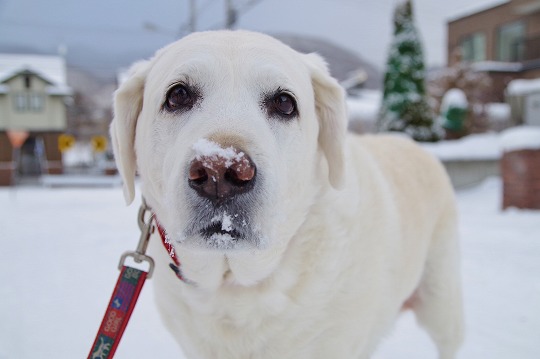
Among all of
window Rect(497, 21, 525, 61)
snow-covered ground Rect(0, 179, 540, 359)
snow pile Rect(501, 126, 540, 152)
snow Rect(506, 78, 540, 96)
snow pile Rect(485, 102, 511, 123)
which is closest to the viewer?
snow-covered ground Rect(0, 179, 540, 359)

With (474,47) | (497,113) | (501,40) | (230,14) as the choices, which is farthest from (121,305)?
(474,47)

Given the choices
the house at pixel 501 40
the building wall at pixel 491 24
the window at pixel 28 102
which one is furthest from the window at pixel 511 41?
the window at pixel 28 102

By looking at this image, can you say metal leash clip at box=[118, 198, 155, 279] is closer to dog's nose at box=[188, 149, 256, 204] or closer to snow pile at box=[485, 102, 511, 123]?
dog's nose at box=[188, 149, 256, 204]

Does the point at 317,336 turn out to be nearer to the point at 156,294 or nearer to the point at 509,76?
the point at 156,294

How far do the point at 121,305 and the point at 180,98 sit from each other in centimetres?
90

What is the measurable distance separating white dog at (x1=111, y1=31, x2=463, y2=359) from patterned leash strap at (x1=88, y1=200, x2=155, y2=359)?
96 millimetres

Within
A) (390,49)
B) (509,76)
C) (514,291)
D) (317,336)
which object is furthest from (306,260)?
(509,76)

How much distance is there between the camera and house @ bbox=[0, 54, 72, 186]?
2489 centimetres

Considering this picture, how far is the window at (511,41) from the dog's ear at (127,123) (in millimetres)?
32060

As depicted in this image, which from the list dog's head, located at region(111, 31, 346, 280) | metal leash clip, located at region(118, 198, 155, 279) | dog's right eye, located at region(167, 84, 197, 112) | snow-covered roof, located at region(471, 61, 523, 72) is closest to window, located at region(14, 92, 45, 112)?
snow-covered roof, located at region(471, 61, 523, 72)

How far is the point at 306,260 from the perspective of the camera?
1787mm

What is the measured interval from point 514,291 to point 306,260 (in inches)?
134

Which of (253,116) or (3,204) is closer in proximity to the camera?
(253,116)

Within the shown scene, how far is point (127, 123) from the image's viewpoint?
191cm
